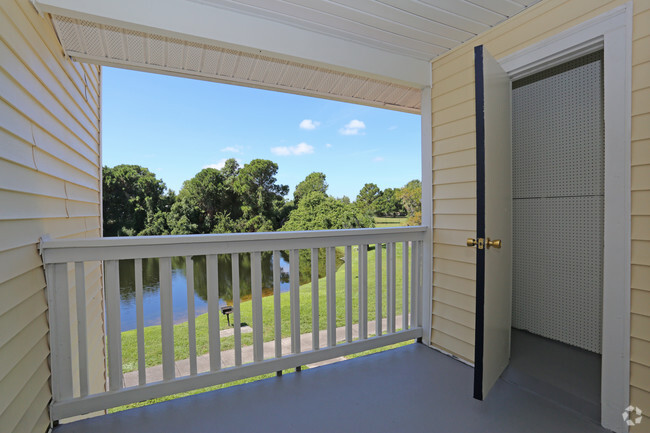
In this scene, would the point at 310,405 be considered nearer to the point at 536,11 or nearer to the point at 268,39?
the point at 268,39

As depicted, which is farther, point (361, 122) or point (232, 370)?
point (361, 122)

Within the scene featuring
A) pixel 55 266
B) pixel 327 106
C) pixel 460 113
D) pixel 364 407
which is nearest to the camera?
pixel 55 266

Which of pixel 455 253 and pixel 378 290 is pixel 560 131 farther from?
pixel 378 290

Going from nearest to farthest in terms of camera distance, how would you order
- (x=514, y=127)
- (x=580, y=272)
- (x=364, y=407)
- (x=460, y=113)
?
(x=364, y=407) → (x=460, y=113) → (x=580, y=272) → (x=514, y=127)

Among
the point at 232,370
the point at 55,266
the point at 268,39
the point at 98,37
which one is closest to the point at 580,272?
the point at 232,370

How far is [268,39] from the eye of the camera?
6.76ft

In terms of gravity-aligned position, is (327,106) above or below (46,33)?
above

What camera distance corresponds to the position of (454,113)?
98.9 inches

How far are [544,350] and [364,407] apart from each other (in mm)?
1682

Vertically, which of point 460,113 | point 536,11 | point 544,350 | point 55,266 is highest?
point 536,11

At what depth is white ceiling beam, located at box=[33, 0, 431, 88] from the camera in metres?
1.68

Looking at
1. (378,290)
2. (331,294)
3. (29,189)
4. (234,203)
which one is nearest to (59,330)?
(29,189)

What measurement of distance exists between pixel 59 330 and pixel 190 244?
782 mm

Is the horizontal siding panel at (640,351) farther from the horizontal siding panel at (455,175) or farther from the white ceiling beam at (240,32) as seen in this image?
the white ceiling beam at (240,32)
